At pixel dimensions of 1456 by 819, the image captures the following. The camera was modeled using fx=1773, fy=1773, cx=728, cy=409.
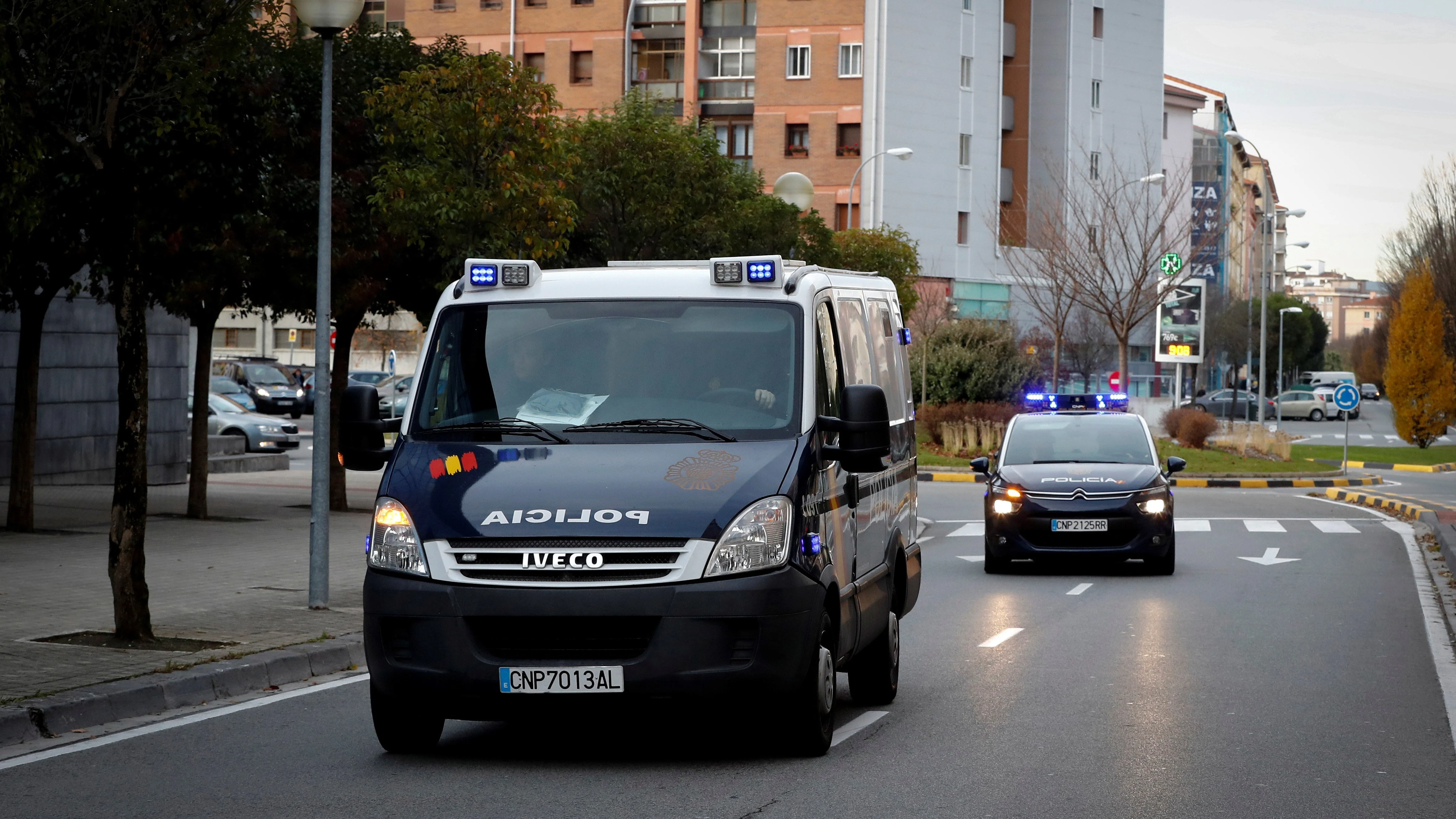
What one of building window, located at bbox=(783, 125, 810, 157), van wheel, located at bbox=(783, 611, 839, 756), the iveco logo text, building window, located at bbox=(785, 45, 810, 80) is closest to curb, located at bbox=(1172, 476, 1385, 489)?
van wheel, located at bbox=(783, 611, 839, 756)

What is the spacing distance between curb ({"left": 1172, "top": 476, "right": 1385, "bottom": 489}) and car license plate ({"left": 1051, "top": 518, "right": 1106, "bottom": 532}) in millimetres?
17779

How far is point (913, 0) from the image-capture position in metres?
67.6

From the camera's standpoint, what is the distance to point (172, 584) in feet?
46.1

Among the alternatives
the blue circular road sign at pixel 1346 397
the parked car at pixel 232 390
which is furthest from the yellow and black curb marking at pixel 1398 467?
the parked car at pixel 232 390

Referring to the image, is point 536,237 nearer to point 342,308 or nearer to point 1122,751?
point 342,308

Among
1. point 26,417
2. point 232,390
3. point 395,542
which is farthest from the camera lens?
point 232,390

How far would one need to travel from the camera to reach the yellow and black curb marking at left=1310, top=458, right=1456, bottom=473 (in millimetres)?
44250

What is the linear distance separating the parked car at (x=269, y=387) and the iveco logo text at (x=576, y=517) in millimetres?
50545

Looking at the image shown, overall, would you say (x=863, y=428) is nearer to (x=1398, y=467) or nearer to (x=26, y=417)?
(x=26, y=417)

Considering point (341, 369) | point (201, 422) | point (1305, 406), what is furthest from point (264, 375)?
point (1305, 406)

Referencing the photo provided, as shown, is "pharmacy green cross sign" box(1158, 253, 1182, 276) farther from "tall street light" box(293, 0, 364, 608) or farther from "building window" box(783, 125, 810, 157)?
"tall street light" box(293, 0, 364, 608)

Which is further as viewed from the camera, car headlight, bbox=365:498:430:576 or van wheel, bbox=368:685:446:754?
Result: van wheel, bbox=368:685:446:754

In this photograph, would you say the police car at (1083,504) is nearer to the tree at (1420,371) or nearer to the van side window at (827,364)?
the van side window at (827,364)

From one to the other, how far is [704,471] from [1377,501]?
25.9m
